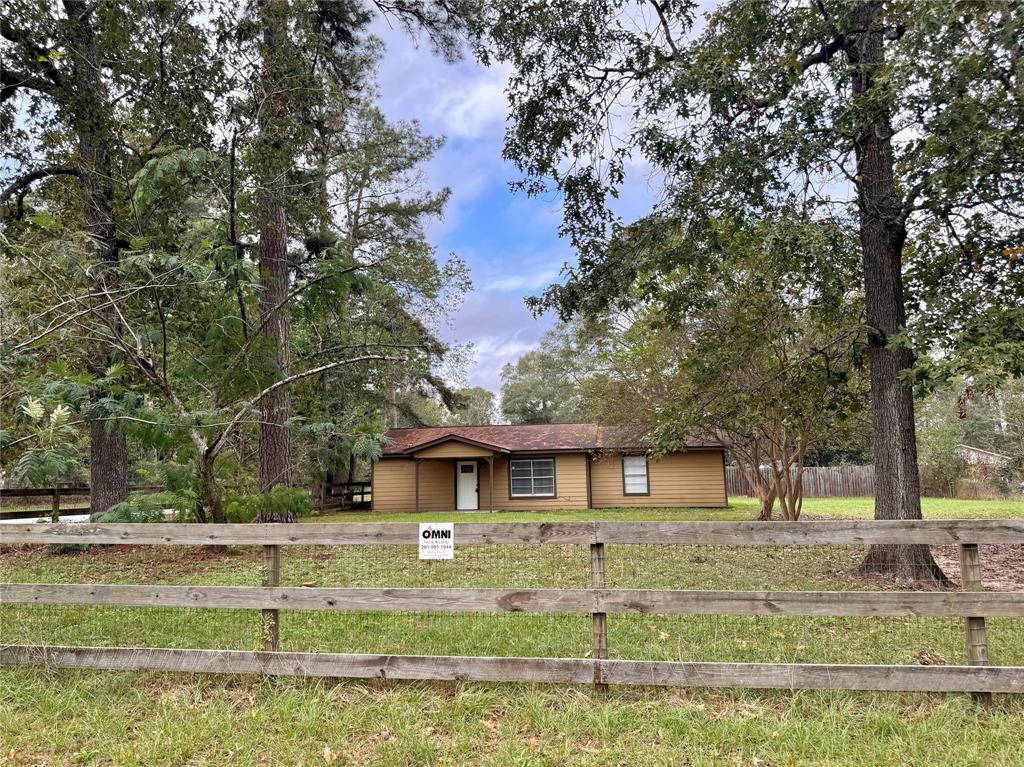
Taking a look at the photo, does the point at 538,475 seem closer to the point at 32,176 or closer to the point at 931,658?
the point at 32,176

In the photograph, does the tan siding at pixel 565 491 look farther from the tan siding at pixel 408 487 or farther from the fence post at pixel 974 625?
the fence post at pixel 974 625

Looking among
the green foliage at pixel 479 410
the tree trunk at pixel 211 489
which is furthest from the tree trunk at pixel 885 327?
the green foliage at pixel 479 410

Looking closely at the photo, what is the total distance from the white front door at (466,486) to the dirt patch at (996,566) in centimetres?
1509

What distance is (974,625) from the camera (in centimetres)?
340

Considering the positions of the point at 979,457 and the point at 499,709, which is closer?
the point at 499,709

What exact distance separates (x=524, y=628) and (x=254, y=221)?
27.4 feet

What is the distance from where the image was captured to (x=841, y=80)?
5.72 meters

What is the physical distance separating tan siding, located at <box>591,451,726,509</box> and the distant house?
44.2 ft

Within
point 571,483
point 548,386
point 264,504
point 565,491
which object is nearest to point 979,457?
point 571,483

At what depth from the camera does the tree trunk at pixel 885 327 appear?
6676 millimetres

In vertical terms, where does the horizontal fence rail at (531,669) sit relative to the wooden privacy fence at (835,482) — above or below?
above

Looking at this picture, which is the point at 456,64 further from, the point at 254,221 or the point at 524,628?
the point at 524,628

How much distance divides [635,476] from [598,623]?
18204mm

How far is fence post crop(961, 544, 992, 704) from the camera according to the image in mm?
3355
